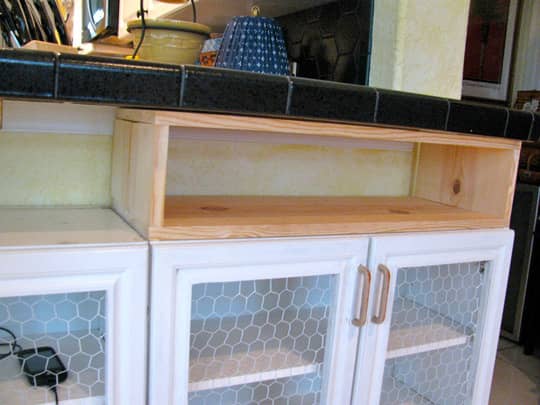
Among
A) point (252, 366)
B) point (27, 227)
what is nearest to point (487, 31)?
point (252, 366)

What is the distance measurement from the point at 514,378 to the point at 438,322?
4.29ft

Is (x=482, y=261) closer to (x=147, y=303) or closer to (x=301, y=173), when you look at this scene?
(x=301, y=173)

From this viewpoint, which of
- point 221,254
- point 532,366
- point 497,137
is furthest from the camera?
point 532,366

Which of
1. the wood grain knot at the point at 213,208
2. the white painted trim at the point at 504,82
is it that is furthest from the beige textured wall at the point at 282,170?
the white painted trim at the point at 504,82

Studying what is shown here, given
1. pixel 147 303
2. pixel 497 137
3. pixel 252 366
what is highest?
pixel 497 137

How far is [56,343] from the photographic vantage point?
77 cm

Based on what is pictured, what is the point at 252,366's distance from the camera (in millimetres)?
864

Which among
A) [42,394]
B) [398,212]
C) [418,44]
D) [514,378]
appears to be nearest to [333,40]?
[418,44]

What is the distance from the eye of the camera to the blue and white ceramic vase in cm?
92

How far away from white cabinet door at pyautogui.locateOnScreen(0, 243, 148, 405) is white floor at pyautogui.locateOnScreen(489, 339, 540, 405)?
1.64 m

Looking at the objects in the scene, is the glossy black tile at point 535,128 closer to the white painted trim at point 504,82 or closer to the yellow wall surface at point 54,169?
the yellow wall surface at point 54,169

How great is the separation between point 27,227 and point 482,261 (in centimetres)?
85

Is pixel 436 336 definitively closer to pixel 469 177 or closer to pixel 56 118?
pixel 469 177

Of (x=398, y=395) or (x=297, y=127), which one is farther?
(x=398, y=395)
